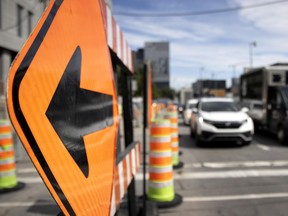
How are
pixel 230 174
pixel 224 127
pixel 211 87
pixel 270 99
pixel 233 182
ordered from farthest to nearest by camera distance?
1. pixel 211 87
2. pixel 270 99
3. pixel 224 127
4. pixel 230 174
5. pixel 233 182

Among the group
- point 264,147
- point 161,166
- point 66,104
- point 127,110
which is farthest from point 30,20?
point 264,147

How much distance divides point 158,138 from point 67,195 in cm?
424

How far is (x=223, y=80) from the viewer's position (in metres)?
82.1

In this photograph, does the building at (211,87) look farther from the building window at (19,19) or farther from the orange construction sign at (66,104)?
the building window at (19,19)

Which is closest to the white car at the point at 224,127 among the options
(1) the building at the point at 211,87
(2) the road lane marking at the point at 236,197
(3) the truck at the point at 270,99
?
(3) the truck at the point at 270,99

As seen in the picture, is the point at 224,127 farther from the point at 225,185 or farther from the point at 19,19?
the point at 19,19

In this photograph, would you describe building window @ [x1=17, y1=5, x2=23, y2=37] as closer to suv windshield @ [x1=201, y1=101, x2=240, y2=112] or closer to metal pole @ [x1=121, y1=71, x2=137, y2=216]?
metal pole @ [x1=121, y1=71, x2=137, y2=216]

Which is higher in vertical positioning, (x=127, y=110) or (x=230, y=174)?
(x=127, y=110)

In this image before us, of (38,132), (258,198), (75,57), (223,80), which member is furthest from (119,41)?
(223,80)

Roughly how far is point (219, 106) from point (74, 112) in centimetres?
1219

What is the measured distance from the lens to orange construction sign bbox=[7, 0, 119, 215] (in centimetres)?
104

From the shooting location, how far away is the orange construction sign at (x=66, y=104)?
1038mm

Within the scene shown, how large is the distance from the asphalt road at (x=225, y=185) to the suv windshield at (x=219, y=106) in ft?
7.28

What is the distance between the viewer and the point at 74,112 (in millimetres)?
1452
